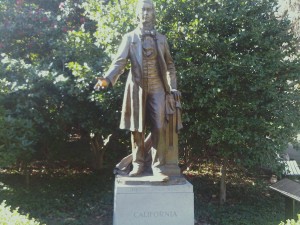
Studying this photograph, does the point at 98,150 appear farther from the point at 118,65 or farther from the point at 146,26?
the point at 146,26

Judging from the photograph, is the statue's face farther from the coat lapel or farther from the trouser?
the trouser

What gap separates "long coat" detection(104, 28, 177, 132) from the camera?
4875 millimetres

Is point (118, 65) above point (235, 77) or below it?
below

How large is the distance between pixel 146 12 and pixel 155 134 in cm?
155

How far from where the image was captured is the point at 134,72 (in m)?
4.91

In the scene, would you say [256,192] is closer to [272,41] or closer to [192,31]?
[272,41]

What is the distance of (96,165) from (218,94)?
4927 mm

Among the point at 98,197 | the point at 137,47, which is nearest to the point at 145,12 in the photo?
the point at 137,47

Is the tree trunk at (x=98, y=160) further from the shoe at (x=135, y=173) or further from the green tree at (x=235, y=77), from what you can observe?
the shoe at (x=135, y=173)

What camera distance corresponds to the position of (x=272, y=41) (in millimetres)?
7316

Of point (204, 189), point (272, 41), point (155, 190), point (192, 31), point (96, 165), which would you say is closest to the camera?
point (155, 190)

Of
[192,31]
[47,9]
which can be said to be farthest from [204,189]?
[47,9]

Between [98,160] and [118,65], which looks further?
[98,160]

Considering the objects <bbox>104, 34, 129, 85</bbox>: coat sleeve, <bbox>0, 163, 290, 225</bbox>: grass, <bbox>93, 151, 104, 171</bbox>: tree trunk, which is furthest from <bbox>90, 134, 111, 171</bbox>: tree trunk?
<bbox>104, 34, 129, 85</bbox>: coat sleeve
